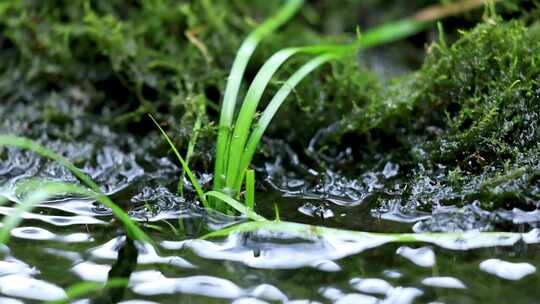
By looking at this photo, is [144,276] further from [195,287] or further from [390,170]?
[390,170]

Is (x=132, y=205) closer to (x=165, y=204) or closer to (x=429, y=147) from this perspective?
(x=165, y=204)

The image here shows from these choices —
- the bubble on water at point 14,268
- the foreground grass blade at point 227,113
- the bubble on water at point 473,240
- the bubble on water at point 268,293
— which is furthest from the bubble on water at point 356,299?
the bubble on water at point 14,268

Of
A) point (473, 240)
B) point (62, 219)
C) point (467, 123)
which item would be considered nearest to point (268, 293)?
point (473, 240)

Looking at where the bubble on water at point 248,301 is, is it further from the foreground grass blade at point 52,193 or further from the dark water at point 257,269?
the foreground grass blade at point 52,193

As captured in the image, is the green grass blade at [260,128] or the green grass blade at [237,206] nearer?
the green grass blade at [237,206]

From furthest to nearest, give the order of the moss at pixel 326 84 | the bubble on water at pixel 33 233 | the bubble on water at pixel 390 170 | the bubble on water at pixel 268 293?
the bubble on water at pixel 390 170
the moss at pixel 326 84
the bubble on water at pixel 33 233
the bubble on water at pixel 268 293

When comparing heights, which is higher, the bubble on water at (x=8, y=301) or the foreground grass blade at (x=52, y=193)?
the foreground grass blade at (x=52, y=193)

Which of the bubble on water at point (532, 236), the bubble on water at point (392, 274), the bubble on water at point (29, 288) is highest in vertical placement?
the bubble on water at point (532, 236)

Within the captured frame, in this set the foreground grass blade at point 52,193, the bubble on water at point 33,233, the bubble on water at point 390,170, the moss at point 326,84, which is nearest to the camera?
the foreground grass blade at point 52,193
